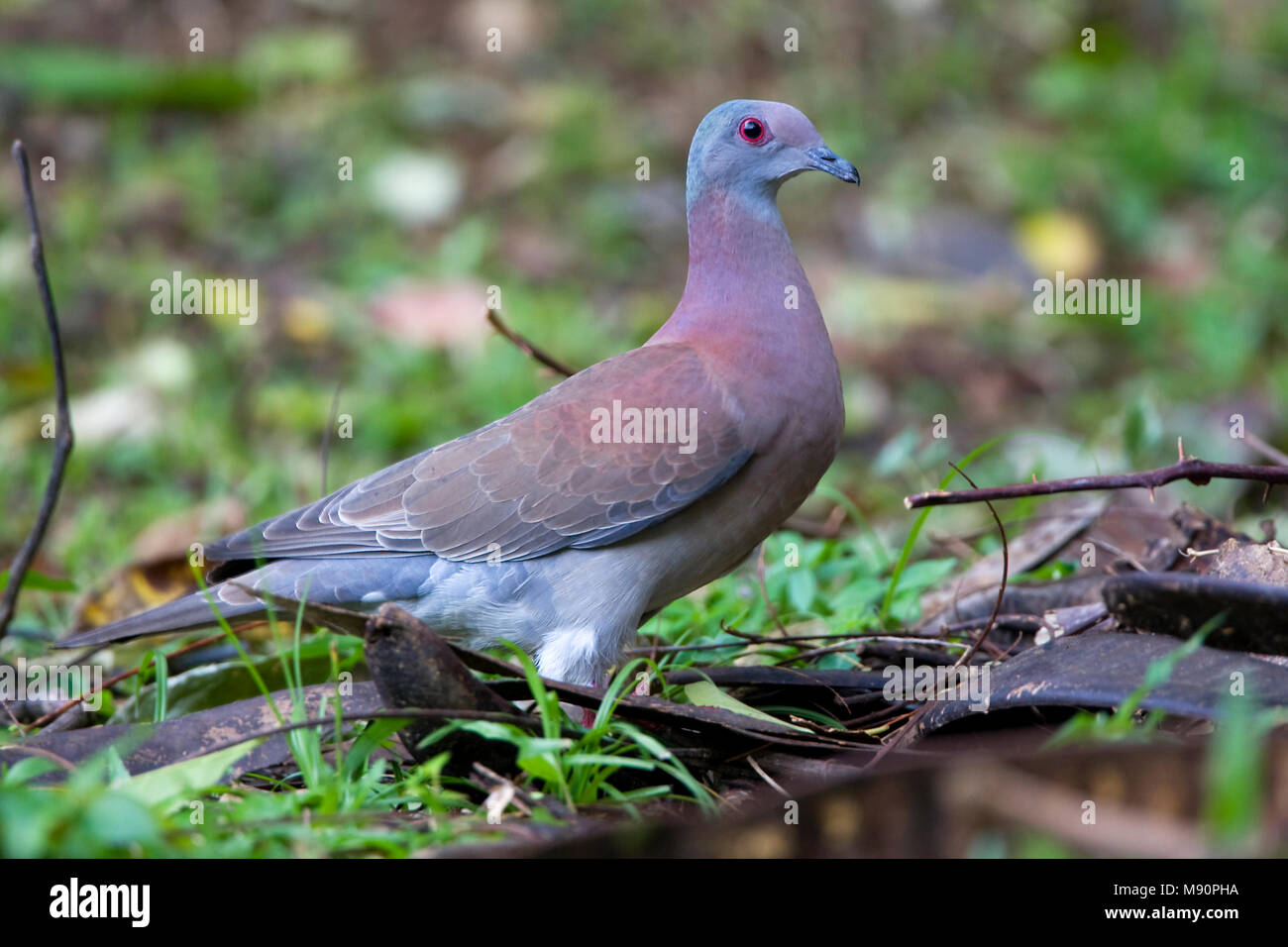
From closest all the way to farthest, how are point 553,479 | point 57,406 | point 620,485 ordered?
point 57,406, point 620,485, point 553,479

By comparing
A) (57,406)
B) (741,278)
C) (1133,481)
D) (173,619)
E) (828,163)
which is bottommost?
(173,619)

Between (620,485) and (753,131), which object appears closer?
(620,485)

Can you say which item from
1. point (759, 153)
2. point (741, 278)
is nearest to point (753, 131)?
point (759, 153)

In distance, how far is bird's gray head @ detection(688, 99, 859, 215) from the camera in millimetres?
3758

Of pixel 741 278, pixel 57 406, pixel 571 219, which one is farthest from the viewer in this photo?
pixel 571 219

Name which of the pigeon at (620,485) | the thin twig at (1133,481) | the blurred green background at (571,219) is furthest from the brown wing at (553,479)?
the blurred green background at (571,219)

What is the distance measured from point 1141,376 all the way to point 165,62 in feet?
22.2

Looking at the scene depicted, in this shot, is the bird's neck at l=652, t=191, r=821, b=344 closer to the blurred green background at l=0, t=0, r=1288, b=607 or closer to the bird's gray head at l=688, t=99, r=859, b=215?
the bird's gray head at l=688, t=99, r=859, b=215

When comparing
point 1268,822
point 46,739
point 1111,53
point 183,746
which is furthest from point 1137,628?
point 1111,53

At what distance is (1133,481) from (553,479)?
1.50 meters

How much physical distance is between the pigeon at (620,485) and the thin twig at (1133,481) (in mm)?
822

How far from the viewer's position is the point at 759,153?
376 cm

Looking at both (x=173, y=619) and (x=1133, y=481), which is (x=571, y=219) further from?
(x=1133, y=481)

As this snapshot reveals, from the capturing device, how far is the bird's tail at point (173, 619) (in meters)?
3.44
